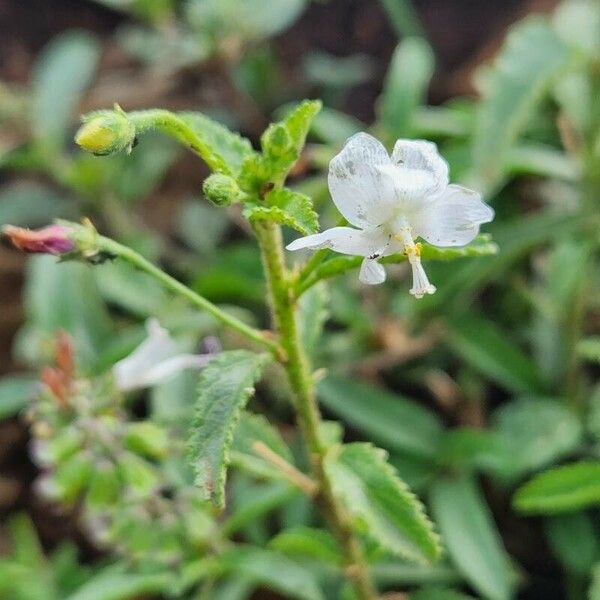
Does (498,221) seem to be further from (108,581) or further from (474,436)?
(108,581)

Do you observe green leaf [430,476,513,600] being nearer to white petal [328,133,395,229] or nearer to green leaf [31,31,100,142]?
white petal [328,133,395,229]

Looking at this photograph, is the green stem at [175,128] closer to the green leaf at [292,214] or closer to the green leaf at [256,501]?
the green leaf at [292,214]

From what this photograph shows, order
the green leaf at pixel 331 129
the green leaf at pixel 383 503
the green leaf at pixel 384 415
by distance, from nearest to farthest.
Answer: the green leaf at pixel 383 503
the green leaf at pixel 384 415
the green leaf at pixel 331 129

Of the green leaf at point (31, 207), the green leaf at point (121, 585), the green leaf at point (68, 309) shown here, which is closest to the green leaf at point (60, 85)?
the green leaf at point (31, 207)

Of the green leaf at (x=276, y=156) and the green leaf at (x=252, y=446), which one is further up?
the green leaf at (x=276, y=156)

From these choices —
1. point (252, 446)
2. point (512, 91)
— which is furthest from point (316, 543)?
point (512, 91)

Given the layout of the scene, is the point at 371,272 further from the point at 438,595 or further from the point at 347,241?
the point at 438,595

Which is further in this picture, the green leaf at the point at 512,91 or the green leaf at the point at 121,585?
the green leaf at the point at 512,91
